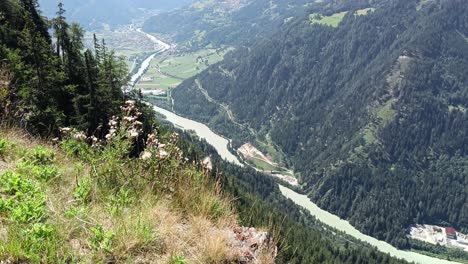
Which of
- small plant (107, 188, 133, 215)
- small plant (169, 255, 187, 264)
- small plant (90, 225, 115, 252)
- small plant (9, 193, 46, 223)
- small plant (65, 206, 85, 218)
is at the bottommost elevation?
small plant (169, 255, 187, 264)

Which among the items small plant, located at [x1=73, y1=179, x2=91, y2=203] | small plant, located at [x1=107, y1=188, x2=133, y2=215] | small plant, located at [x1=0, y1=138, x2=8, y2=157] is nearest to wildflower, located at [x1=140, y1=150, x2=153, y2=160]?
small plant, located at [x1=107, y1=188, x2=133, y2=215]

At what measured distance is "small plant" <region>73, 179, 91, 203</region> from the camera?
26.6 feet

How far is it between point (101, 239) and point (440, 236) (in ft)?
675

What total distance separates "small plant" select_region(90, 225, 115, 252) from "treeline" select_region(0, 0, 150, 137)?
749 cm

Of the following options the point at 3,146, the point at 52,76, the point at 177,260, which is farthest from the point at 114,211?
the point at 52,76

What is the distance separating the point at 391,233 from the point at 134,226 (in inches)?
7658

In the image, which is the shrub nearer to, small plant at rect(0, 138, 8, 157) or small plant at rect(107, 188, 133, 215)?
small plant at rect(107, 188, 133, 215)

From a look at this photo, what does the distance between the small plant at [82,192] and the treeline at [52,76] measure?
19.0 feet

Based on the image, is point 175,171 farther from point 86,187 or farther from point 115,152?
point 86,187

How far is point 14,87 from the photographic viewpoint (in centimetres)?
1508

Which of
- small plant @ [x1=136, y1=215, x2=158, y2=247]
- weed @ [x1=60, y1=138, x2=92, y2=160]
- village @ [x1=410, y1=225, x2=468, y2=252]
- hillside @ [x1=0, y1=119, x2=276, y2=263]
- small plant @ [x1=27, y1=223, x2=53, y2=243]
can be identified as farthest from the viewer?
village @ [x1=410, y1=225, x2=468, y2=252]

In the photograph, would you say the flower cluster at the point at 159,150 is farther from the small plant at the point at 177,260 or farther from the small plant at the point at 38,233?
the small plant at the point at 38,233

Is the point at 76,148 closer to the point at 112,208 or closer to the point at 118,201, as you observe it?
the point at 118,201

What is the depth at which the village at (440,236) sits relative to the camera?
17590 cm
